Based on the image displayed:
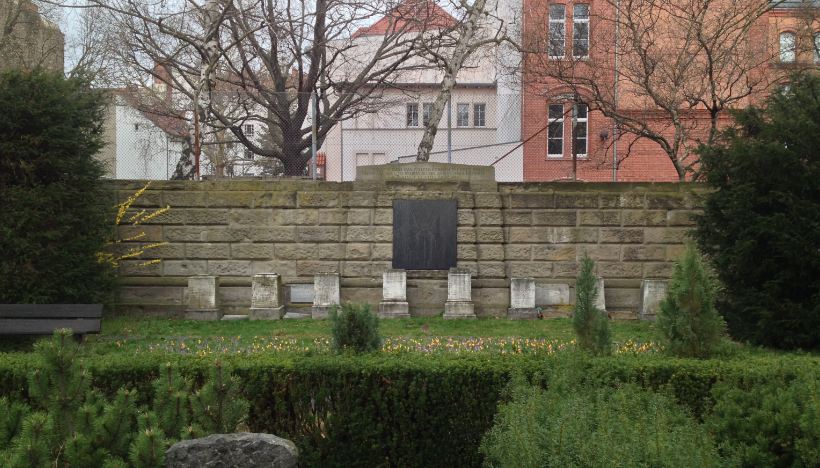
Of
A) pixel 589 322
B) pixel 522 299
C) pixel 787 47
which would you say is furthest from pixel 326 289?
pixel 787 47

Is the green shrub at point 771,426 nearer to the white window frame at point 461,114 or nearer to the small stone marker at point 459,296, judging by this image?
the small stone marker at point 459,296

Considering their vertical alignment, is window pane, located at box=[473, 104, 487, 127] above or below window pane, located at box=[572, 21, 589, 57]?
below

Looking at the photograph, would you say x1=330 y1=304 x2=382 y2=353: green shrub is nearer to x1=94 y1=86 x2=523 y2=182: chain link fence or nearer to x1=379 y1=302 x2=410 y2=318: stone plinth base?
x1=379 y1=302 x2=410 y2=318: stone plinth base

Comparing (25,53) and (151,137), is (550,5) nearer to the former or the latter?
(151,137)

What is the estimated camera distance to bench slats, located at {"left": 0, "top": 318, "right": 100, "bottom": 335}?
8.97 meters

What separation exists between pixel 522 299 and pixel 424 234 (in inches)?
88.6

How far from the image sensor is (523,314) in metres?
13.1

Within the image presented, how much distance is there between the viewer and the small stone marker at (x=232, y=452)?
4.25m

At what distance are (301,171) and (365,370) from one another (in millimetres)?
9534

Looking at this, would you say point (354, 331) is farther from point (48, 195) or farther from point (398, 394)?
point (48, 195)

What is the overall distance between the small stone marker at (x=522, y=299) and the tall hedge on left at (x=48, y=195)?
700cm

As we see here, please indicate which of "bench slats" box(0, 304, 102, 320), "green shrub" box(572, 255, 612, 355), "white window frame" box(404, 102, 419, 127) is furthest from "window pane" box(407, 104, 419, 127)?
"green shrub" box(572, 255, 612, 355)

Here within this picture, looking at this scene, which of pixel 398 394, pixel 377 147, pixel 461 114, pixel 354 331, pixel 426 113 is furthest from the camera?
pixel 426 113

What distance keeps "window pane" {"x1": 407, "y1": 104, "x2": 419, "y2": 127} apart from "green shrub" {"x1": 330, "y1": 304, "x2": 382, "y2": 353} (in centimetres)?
1027
